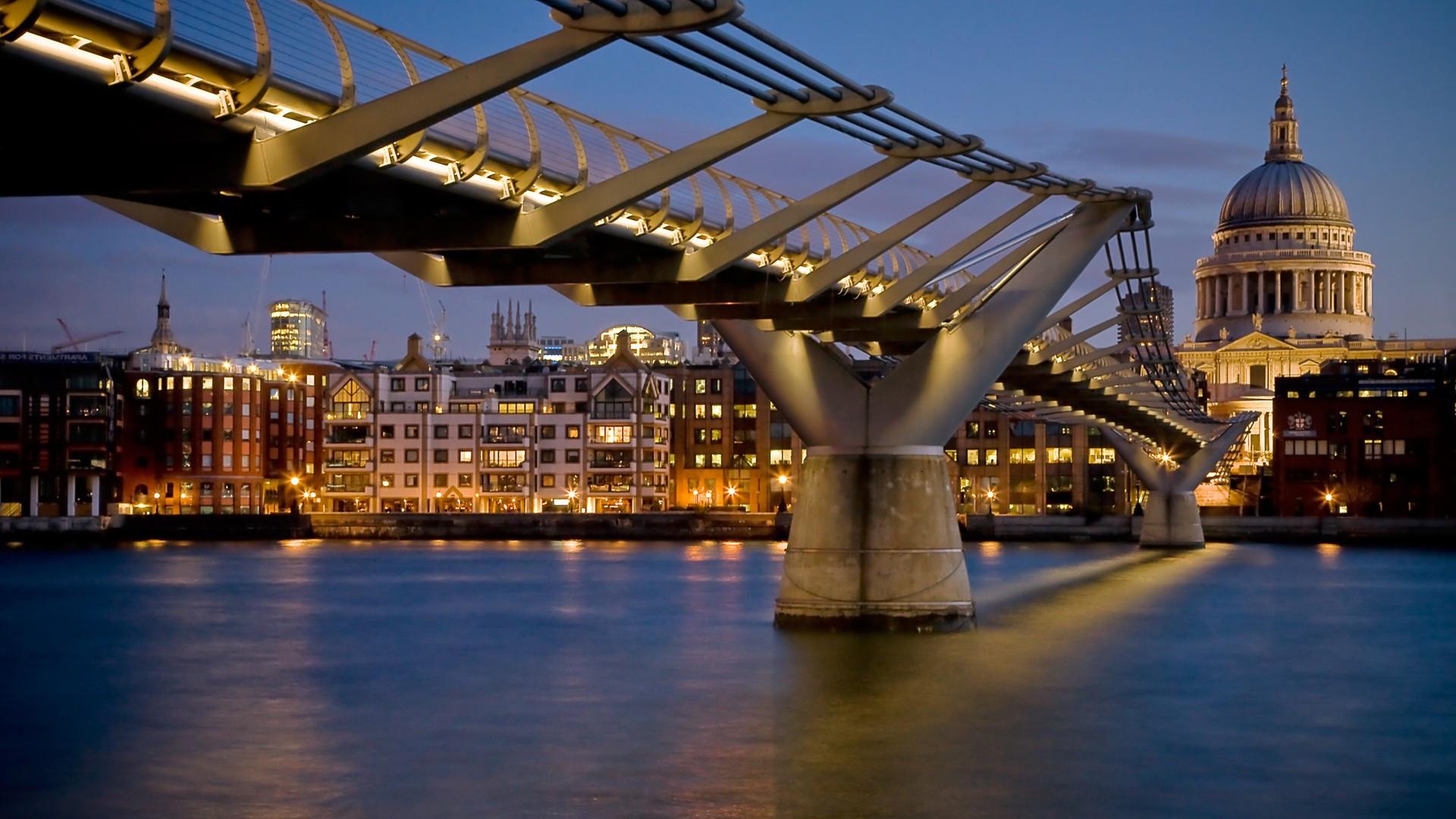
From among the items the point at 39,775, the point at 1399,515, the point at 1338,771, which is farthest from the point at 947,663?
the point at 1399,515

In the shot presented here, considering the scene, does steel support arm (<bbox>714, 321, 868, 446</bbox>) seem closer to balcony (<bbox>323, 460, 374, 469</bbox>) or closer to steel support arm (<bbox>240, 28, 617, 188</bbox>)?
steel support arm (<bbox>240, 28, 617, 188</bbox>)

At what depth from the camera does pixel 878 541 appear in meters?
39.9

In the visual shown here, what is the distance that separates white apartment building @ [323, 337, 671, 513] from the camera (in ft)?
416

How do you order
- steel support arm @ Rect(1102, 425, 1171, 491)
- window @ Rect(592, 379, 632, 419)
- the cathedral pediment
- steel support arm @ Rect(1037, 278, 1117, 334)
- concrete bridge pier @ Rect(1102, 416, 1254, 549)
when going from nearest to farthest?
steel support arm @ Rect(1037, 278, 1117, 334) < steel support arm @ Rect(1102, 425, 1171, 491) < concrete bridge pier @ Rect(1102, 416, 1254, 549) < window @ Rect(592, 379, 632, 419) < the cathedral pediment

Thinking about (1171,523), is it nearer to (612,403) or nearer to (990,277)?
(612,403)

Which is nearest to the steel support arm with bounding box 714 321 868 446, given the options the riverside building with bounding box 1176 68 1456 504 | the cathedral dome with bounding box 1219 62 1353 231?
the riverside building with bounding box 1176 68 1456 504

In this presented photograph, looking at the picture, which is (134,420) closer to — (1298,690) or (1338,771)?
(1298,690)

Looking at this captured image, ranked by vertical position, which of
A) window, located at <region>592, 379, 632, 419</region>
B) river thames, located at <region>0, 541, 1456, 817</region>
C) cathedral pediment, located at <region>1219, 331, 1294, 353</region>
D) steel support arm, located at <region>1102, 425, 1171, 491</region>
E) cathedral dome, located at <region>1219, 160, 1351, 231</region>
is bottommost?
river thames, located at <region>0, 541, 1456, 817</region>

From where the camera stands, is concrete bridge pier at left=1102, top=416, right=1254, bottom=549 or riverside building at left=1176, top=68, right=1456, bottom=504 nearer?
concrete bridge pier at left=1102, top=416, right=1254, bottom=549

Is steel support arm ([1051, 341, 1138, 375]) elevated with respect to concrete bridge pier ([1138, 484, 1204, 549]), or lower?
elevated

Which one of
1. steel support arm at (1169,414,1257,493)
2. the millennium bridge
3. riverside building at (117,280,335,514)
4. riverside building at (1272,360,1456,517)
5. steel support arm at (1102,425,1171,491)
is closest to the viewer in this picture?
the millennium bridge

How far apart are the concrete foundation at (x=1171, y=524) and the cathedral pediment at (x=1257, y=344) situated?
279 feet

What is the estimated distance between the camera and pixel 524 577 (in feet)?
248

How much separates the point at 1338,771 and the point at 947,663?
408 inches
